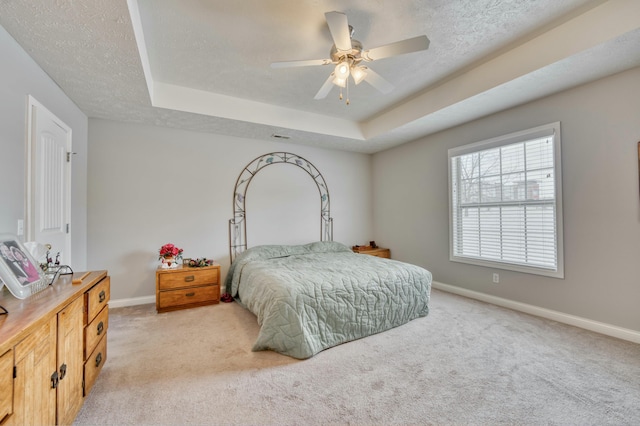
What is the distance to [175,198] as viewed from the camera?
3877mm

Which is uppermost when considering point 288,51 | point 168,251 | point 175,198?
point 288,51

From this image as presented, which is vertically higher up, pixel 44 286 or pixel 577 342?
pixel 44 286

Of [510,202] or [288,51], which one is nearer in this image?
[288,51]

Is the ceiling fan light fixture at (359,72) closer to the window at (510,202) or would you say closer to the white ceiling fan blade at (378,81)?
the white ceiling fan blade at (378,81)

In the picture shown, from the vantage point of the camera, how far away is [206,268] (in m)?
3.58

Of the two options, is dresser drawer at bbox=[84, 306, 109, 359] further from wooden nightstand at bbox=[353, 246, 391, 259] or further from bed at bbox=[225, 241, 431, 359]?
wooden nightstand at bbox=[353, 246, 391, 259]

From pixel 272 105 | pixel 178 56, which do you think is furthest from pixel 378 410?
pixel 272 105

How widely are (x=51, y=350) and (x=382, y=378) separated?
1930 mm

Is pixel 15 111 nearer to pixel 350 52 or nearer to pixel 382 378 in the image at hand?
pixel 350 52

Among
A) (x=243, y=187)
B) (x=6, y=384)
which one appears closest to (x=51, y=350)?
(x=6, y=384)

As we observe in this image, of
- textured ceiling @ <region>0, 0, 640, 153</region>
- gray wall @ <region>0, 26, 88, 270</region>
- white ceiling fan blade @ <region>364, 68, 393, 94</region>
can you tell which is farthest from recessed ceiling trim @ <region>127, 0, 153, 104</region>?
white ceiling fan blade @ <region>364, 68, 393, 94</region>

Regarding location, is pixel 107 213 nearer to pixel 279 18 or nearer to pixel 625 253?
pixel 279 18

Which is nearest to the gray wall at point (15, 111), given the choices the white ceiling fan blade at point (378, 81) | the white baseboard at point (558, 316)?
the white ceiling fan blade at point (378, 81)

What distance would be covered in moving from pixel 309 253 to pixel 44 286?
10.0 ft
